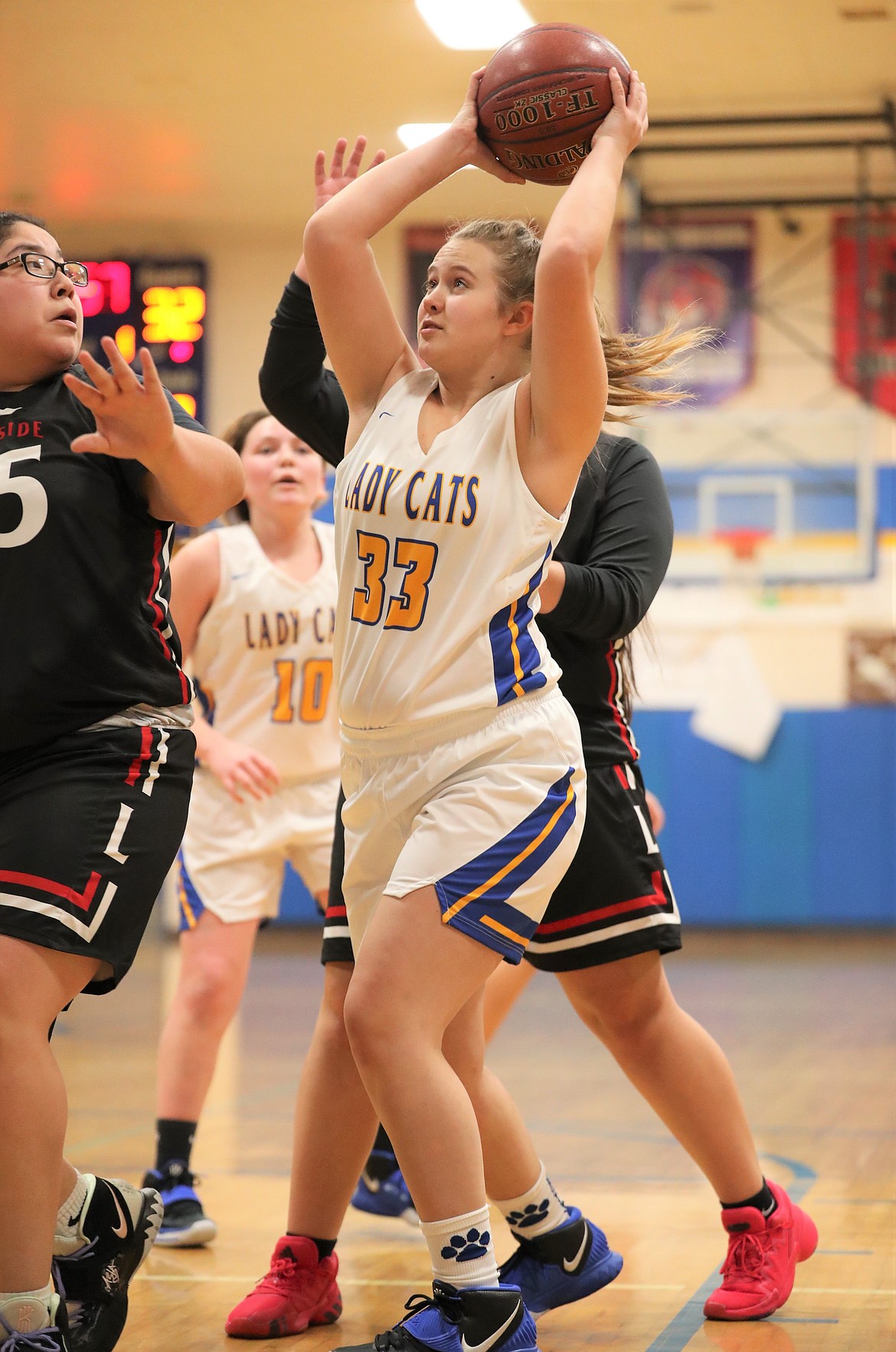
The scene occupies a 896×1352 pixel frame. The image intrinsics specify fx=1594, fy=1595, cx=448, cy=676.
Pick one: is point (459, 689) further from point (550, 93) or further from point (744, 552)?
point (744, 552)

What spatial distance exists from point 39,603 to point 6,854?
34 centimetres

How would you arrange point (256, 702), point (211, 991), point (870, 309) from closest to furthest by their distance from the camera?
point (211, 991) → point (256, 702) → point (870, 309)

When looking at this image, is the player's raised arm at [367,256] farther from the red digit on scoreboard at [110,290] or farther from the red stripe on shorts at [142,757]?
the red digit on scoreboard at [110,290]

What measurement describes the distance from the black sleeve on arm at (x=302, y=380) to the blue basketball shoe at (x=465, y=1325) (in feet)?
4.57

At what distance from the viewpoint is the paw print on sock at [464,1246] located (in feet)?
6.73

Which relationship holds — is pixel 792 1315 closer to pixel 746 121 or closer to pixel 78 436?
pixel 78 436

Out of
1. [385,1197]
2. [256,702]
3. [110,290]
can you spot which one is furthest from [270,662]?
[110,290]

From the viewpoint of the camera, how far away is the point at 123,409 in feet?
6.87

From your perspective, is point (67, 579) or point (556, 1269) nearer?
point (67, 579)

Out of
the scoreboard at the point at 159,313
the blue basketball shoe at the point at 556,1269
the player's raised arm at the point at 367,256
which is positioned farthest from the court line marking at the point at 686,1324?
the scoreboard at the point at 159,313

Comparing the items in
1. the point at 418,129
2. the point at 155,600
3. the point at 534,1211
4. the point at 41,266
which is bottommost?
the point at 534,1211

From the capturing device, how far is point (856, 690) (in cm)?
999

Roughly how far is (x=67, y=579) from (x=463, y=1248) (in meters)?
1.04

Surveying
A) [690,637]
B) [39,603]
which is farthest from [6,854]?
[690,637]
